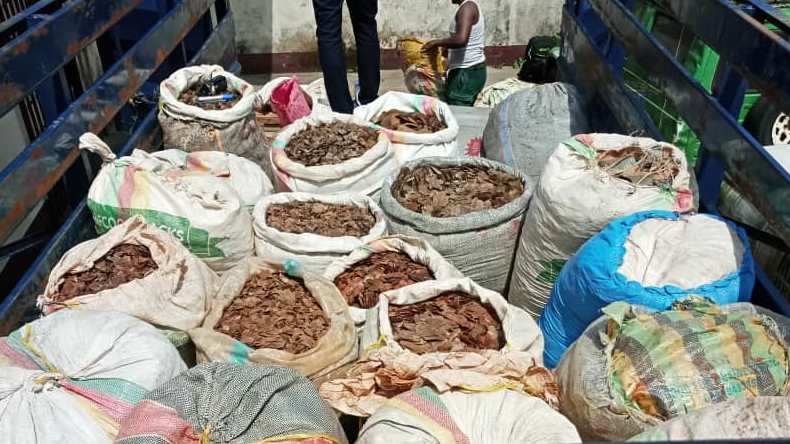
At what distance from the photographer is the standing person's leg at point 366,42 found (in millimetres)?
3607

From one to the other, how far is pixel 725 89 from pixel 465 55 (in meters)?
2.91

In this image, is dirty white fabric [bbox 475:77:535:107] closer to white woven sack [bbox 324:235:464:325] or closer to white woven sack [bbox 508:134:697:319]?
white woven sack [bbox 508:134:697:319]

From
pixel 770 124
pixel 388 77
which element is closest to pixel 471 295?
pixel 770 124

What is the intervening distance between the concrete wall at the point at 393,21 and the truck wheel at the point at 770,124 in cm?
315

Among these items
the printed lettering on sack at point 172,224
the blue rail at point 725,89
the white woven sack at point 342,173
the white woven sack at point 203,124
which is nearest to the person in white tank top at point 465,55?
the blue rail at point 725,89

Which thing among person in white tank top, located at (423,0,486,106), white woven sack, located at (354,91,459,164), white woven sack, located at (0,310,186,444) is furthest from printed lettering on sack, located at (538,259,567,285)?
person in white tank top, located at (423,0,486,106)

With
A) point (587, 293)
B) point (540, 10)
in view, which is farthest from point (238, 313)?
point (540, 10)

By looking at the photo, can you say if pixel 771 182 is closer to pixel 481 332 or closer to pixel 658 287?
pixel 658 287

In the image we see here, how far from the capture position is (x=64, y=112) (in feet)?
7.55

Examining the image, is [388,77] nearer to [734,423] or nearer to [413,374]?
[413,374]

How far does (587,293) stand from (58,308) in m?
1.55

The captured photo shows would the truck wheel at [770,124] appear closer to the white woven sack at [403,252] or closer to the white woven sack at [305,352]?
the white woven sack at [403,252]

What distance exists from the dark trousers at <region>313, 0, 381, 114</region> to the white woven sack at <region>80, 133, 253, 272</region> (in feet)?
4.44

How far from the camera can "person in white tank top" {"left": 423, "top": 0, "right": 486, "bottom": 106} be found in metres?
4.72
